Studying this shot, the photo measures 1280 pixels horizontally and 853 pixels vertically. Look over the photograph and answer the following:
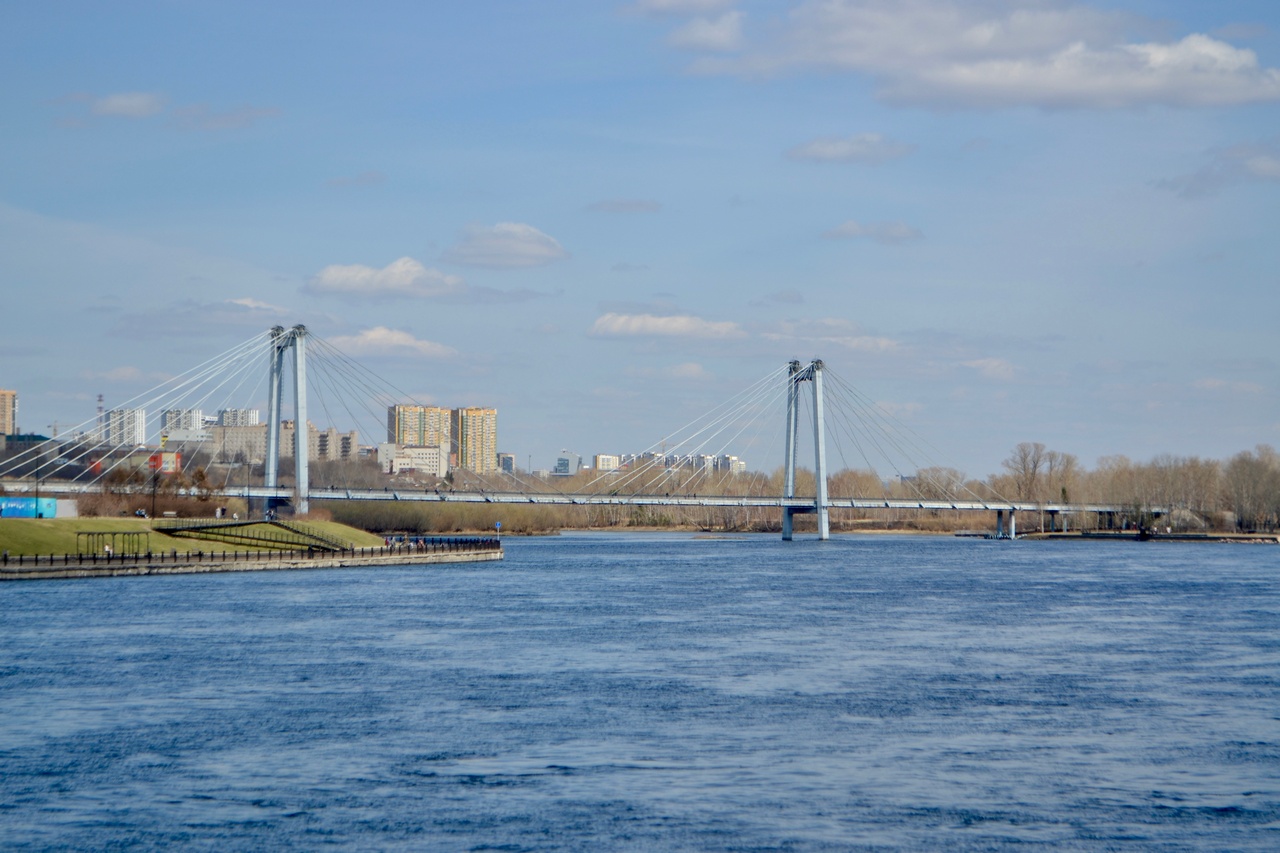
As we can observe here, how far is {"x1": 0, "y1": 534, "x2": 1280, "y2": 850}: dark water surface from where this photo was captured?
18.1 metres

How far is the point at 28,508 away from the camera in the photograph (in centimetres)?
7512

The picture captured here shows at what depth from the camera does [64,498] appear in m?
85.4

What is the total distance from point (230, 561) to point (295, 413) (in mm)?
27217

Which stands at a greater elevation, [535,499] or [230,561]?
[535,499]

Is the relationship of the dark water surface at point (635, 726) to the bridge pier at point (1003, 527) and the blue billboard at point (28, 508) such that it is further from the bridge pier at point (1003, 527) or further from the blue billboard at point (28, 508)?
the bridge pier at point (1003, 527)

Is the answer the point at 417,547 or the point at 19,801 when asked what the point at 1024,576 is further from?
the point at 19,801

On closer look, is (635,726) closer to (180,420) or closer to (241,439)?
(180,420)

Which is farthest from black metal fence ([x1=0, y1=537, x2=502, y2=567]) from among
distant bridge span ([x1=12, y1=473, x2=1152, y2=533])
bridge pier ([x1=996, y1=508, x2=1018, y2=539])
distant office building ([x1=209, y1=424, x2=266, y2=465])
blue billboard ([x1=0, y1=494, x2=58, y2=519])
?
distant office building ([x1=209, y1=424, x2=266, y2=465])

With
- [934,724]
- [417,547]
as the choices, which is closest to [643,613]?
[934,724]

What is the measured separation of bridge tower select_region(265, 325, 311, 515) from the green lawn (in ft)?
44.1

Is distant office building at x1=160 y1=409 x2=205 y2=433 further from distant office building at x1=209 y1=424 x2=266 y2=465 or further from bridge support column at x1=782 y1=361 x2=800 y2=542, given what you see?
bridge support column at x1=782 y1=361 x2=800 y2=542

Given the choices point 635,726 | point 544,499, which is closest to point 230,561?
point 544,499

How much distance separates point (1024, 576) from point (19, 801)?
59309 millimetres

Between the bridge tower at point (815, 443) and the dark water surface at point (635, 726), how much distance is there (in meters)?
61.0
